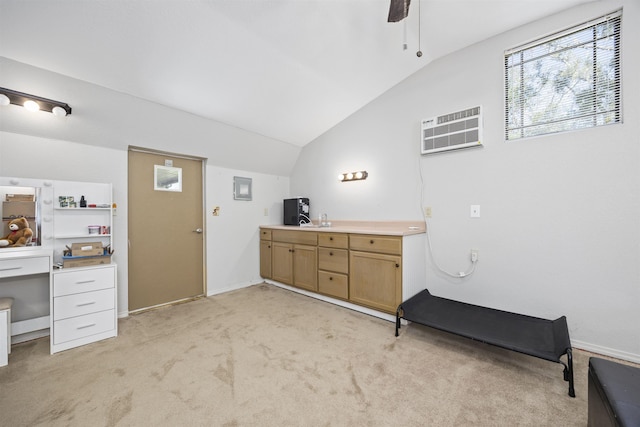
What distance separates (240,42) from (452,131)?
7.37ft

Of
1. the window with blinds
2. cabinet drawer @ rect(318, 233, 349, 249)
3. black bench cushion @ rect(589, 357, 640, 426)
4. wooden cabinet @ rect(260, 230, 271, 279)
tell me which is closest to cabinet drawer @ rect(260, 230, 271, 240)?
wooden cabinet @ rect(260, 230, 271, 279)

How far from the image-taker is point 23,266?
6.59ft

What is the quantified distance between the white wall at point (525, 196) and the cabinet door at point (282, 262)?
144 cm

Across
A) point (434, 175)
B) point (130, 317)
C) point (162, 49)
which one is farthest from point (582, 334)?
point (130, 317)

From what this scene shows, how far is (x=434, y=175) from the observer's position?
2.82 meters

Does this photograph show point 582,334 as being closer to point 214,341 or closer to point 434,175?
point 434,175

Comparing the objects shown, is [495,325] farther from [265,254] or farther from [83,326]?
[83,326]

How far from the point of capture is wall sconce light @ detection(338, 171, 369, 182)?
3.45 meters

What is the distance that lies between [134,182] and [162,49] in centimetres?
163

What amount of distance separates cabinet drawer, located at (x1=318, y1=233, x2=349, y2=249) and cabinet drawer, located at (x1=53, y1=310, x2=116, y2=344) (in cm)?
224

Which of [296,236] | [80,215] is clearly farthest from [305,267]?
[80,215]

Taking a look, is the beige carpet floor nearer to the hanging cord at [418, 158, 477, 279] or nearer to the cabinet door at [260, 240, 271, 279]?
the hanging cord at [418, 158, 477, 279]

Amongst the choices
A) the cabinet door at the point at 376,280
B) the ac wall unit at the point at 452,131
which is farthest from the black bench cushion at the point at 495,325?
the ac wall unit at the point at 452,131

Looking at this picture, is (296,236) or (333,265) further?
(296,236)
